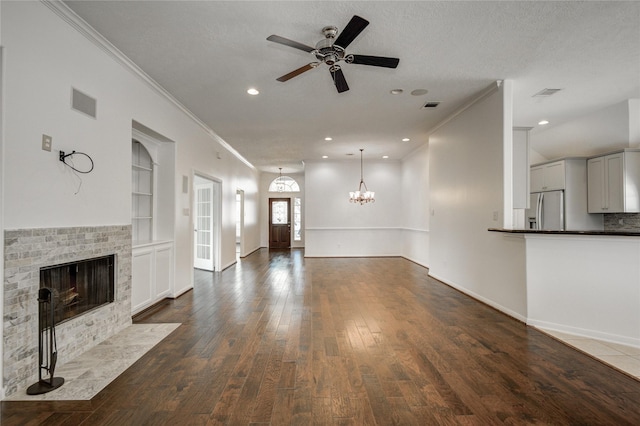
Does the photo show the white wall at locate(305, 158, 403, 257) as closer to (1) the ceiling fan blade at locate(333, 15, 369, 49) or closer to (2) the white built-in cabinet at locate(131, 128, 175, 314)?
(2) the white built-in cabinet at locate(131, 128, 175, 314)

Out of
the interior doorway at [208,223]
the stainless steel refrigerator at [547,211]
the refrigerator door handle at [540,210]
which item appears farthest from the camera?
the interior doorway at [208,223]

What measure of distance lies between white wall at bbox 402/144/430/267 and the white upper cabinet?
218 centimetres

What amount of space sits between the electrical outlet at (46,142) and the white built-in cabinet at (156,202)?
6.12 ft

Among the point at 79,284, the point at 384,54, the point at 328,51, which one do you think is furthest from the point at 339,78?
the point at 79,284

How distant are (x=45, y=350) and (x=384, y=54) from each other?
161 inches

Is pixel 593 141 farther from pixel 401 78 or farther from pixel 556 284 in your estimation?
pixel 401 78

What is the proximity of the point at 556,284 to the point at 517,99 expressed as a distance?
2799mm

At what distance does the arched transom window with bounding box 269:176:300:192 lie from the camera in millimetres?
12836

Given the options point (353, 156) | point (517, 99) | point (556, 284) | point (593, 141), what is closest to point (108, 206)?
point (556, 284)

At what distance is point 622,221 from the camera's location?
5.52 m

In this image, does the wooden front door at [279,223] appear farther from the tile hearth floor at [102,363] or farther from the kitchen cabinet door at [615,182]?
the kitchen cabinet door at [615,182]

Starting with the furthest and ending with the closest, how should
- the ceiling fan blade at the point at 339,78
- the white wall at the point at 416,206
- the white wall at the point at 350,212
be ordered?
1. the white wall at the point at 350,212
2. the white wall at the point at 416,206
3. the ceiling fan blade at the point at 339,78

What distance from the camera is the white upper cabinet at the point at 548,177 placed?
5.96m

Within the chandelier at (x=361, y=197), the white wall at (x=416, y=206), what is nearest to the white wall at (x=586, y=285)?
the white wall at (x=416, y=206)
